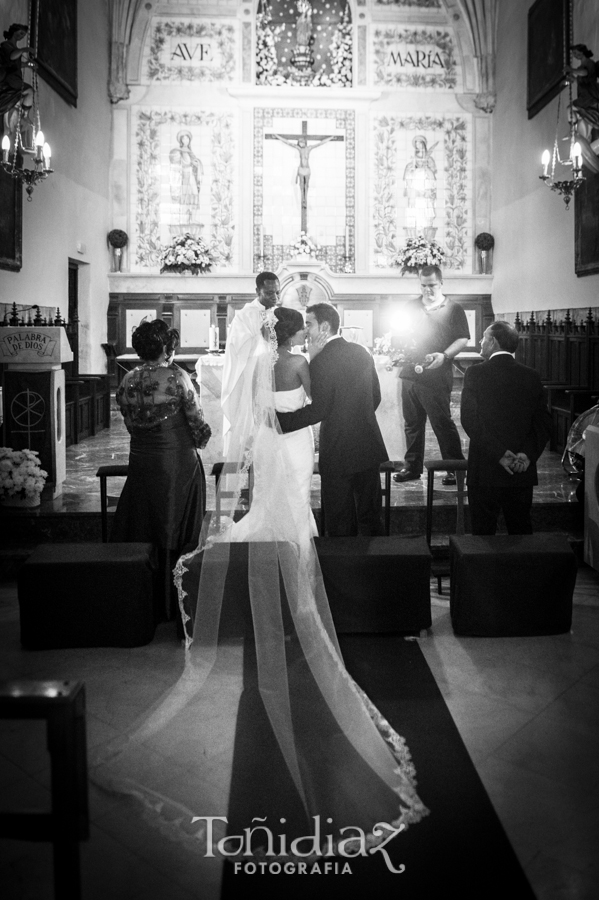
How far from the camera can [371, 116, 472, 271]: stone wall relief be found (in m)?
13.6

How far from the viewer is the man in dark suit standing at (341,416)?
197 inches

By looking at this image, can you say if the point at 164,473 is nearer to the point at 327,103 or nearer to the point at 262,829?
the point at 262,829

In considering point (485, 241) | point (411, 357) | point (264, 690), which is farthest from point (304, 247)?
point (264, 690)

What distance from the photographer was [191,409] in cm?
490

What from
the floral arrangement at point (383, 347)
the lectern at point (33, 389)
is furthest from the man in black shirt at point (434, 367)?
the lectern at point (33, 389)

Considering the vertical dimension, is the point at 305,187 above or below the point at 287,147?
below

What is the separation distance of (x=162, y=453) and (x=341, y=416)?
1000 mm

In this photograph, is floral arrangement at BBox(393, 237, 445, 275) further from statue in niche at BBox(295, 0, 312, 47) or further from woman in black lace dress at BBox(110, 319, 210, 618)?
woman in black lace dress at BBox(110, 319, 210, 618)

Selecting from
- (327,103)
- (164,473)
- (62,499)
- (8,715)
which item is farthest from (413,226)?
(8,715)

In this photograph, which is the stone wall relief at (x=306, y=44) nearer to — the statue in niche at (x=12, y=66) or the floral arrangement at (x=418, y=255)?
the floral arrangement at (x=418, y=255)

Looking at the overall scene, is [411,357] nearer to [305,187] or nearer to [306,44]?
[305,187]

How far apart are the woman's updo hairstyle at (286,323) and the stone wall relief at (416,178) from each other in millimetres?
9234

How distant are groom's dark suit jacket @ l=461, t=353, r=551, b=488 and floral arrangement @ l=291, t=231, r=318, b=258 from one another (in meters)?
8.52

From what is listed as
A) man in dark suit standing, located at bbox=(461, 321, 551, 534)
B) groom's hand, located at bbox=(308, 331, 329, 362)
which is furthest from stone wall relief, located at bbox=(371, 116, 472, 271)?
man in dark suit standing, located at bbox=(461, 321, 551, 534)
